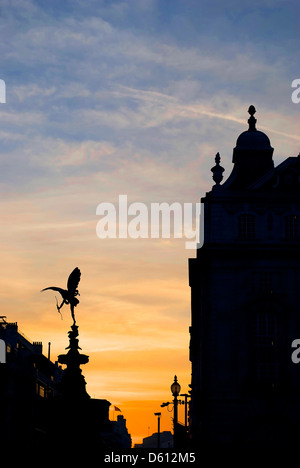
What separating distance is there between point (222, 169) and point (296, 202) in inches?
249

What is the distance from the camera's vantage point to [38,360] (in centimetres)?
11494

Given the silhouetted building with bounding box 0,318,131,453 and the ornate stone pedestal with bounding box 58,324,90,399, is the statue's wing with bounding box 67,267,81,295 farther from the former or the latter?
the silhouetted building with bounding box 0,318,131,453

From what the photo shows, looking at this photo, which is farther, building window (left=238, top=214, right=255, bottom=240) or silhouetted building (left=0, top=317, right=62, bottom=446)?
silhouetted building (left=0, top=317, right=62, bottom=446)

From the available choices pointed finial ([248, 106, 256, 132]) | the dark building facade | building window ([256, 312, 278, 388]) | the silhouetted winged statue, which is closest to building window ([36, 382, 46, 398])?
the dark building facade

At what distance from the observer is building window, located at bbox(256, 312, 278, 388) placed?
57.9 meters

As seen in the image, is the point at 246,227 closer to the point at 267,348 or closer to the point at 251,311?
the point at 251,311

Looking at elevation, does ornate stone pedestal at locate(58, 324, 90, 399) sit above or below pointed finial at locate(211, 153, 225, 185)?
below

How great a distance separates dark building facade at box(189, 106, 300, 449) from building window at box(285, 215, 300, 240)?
0.25ft

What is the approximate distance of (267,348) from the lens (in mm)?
58469

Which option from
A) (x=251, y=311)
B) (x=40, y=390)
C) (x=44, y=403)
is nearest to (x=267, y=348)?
(x=251, y=311)

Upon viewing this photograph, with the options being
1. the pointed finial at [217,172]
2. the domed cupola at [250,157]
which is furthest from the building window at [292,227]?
the domed cupola at [250,157]

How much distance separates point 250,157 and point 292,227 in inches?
377

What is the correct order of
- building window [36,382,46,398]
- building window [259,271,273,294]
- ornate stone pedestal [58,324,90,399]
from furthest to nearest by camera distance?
building window [36,382,46,398], building window [259,271,273,294], ornate stone pedestal [58,324,90,399]

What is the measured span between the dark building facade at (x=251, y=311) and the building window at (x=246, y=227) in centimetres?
8
